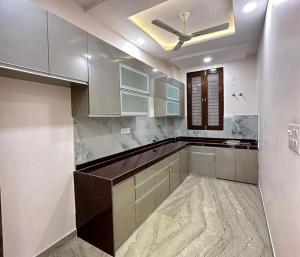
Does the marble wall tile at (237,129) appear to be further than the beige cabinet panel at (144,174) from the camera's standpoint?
Yes

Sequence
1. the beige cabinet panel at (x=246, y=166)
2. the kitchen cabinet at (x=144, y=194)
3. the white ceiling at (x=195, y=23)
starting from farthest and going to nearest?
1. the beige cabinet panel at (x=246, y=166)
2. the kitchen cabinet at (x=144, y=194)
3. the white ceiling at (x=195, y=23)

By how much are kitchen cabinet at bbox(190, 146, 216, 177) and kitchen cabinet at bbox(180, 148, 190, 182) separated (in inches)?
6.2

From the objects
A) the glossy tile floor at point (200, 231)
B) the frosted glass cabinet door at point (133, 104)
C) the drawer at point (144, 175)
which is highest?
the frosted glass cabinet door at point (133, 104)

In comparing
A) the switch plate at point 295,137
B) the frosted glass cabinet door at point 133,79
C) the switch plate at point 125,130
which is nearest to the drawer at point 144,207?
the switch plate at point 125,130

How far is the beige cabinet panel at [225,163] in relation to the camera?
3670mm

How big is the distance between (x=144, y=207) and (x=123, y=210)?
0.47 meters

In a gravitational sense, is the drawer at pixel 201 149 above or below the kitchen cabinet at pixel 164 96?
below

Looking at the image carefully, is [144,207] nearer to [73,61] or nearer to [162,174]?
[162,174]

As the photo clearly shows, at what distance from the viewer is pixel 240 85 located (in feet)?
13.1

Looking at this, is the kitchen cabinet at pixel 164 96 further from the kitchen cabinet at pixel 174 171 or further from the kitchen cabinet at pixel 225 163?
the kitchen cabinet at pixel 225 163

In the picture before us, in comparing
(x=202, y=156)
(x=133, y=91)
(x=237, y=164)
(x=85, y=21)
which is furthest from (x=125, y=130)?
(x=237, y=164)

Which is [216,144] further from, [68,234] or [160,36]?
[68,234]

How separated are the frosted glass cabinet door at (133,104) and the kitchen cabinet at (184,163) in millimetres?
1338

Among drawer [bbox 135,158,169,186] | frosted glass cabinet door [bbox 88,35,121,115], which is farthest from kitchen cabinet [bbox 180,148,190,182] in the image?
frosted glass cabinet door [bbox 88,35,121,115]
